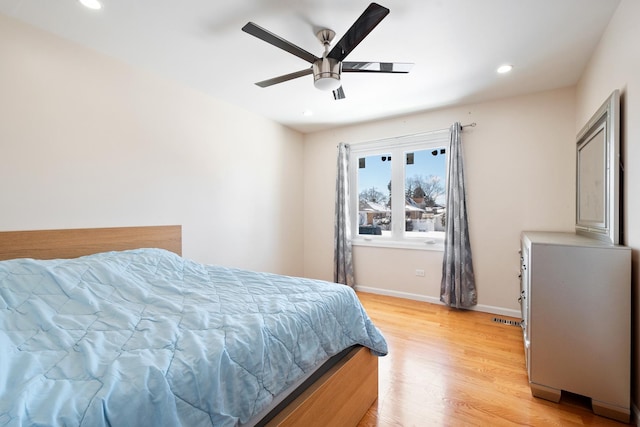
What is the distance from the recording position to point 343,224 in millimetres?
4141

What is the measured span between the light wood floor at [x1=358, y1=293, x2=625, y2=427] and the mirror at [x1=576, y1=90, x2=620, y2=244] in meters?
1.11

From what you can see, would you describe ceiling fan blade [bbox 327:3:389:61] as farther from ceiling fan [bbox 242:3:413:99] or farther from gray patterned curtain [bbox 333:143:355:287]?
gray patterned curtain [bbox 333:143:355:287]

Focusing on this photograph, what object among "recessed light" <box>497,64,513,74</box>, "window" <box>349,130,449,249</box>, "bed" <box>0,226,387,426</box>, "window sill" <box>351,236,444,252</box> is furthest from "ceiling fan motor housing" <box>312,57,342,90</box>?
"window sill" <box>351,236,444,252</box>

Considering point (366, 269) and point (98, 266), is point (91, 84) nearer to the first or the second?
point (98, 266)

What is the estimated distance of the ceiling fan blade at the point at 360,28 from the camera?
4.70ft

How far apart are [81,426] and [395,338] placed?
8.09 feet

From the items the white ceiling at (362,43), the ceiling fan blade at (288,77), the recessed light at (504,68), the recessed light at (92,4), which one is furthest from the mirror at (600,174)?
the recessed light at (92,4)

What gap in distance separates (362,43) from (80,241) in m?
2.62

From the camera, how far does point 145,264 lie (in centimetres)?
197

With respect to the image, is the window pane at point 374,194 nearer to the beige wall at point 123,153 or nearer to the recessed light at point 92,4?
the beige wall at point 123,153

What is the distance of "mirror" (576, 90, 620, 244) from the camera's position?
176 cm

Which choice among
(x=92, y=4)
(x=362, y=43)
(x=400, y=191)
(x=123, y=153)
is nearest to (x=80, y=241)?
(x=123, y=153)

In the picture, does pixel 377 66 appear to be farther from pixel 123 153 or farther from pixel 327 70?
pixel 123 153

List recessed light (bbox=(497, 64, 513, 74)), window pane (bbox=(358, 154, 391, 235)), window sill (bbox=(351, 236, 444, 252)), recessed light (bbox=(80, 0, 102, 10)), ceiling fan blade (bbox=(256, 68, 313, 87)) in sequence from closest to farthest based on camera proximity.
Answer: recessed light (bbox=(80, 0, 102, 10)) < ceiling fan blade (bbox=(256, 68, 313, 87)) < recessed light (bbox=(497, 64, 513, 74)) < window sill (bbox=(351, 236, 444, 252)) < window pane (bbox=(358, 154, 391, 235))
